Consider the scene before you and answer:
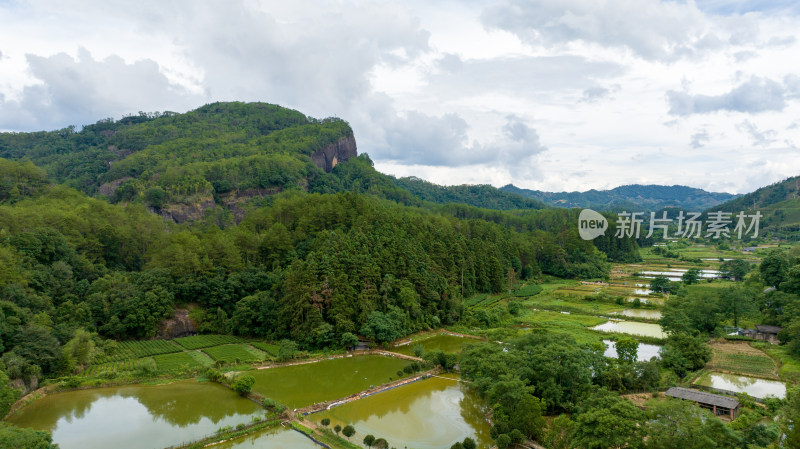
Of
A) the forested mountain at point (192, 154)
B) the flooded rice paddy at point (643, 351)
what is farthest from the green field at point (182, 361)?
the forested mountain at point (192, 154)

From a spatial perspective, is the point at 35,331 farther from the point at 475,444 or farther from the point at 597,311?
the point at 597,311

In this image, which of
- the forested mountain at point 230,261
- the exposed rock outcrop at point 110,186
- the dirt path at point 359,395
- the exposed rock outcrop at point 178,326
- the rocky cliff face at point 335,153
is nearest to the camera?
the dirt path at point 359,395

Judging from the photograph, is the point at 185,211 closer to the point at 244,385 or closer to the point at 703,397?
the point at 244,385

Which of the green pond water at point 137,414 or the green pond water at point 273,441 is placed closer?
the green pond water at point 273,441

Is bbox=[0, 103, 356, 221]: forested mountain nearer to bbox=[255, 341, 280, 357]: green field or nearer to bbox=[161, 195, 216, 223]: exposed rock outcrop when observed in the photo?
bbox=[161, 195, 216, 223]: exposed rock outcrop

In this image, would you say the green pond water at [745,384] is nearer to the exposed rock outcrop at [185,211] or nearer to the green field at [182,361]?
the green field at [182,361]

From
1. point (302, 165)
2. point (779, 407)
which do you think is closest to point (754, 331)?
point (779, 407)
